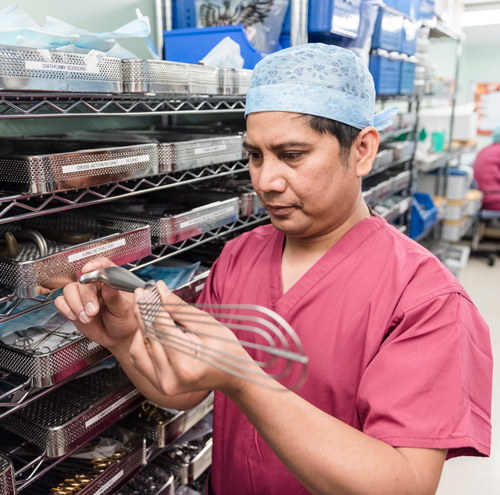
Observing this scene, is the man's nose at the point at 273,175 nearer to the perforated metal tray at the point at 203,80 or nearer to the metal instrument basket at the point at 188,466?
the perforated metal tray at the point at 203,80

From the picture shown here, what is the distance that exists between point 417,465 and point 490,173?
5186mm

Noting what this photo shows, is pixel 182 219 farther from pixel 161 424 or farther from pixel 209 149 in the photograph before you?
pixel 161 424

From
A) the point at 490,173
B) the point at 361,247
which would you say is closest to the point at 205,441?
the point at 361,247

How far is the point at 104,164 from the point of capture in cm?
103

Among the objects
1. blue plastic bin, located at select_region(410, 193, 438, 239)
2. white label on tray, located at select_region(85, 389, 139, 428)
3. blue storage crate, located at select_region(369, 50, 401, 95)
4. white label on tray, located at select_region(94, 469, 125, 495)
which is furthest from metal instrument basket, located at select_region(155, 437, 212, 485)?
blue plastic bin, located at select_region(410, 193, 438, 239)

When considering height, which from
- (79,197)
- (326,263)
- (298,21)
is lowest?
(326,263)

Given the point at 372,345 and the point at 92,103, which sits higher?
the point at 92,103

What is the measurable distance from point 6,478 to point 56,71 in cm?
81

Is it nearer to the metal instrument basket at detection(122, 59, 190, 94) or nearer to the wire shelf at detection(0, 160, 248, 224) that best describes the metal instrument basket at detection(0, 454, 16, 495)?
the wire shelf at detection(0, 160, 248, 224)

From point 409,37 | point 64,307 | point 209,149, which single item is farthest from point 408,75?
point 64,307

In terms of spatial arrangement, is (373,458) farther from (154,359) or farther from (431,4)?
(431,4)

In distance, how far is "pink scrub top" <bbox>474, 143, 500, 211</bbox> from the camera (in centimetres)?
502

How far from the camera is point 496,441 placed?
2250 mm

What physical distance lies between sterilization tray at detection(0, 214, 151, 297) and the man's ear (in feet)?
1.83
